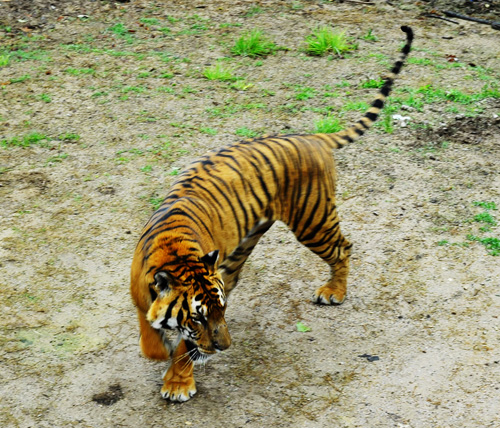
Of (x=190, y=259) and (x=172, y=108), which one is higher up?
(x=190, y=259)

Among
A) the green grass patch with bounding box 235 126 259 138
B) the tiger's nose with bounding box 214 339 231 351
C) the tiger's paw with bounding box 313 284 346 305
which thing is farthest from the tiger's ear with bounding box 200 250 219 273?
the green grass patch with bounding box 235 126 259 138

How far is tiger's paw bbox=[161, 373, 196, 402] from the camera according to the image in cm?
377

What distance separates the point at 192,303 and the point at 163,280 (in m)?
0.19

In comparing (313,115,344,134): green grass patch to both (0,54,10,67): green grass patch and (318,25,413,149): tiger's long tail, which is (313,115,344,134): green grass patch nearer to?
(318,25,413,149): tiger's long tail

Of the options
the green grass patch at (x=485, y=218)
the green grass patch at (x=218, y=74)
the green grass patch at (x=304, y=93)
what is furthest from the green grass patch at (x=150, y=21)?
the green grass patch at (x=485, y=218)

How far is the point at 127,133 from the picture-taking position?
20.8 feet

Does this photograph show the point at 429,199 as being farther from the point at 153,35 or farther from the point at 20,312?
the point at 153,35

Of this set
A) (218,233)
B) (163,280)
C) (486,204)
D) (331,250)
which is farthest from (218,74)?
(163,280)

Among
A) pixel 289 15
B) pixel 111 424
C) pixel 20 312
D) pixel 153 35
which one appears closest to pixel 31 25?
pixel 153 35

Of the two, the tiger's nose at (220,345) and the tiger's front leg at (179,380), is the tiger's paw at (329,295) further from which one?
the tiger's nose at (220,345)

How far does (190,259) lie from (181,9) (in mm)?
6215

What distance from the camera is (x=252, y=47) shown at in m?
7.69

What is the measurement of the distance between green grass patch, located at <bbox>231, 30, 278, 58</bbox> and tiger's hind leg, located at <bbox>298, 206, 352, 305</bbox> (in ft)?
12.9

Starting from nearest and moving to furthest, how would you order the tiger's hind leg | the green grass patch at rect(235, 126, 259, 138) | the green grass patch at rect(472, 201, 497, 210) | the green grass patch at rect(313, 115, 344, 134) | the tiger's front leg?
the tiger's front leg
the tiger's hind leg
the green grass patch at rect(472, 201, 497, 210)
the green grass patch at rect(313, 115, 344, 134)
the green grass patch at rect(235, 126, 259, 138)
